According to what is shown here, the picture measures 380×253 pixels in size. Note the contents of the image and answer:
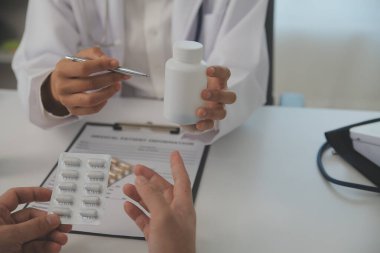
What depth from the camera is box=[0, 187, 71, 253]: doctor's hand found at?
49 centimetres

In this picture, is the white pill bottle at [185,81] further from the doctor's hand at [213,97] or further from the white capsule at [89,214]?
the white capsule at [89,214]

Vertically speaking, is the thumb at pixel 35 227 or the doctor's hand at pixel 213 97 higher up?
the doctor's hand at pixel 213 97

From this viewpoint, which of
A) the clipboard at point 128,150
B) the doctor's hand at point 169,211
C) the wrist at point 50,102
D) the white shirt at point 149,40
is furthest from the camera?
the white shirt at point 149,40

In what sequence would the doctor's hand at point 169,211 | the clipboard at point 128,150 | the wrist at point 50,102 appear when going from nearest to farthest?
1. the doctor's hand at point 169,211
2. the clipboard at point 128,150
3. the wrist at point 50,102

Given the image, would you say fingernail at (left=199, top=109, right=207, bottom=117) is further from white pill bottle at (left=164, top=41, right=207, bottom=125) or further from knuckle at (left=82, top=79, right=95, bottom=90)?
knuckle at (left=82, top=79, right=95, bottom=90)

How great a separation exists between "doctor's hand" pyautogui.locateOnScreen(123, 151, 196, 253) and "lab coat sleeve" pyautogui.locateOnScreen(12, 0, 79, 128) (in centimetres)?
34

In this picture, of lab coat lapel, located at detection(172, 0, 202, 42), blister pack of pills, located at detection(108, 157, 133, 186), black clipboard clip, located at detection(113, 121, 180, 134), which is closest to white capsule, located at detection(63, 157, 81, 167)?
blister pack of pills, located at detection(108, 157, 133, 186)

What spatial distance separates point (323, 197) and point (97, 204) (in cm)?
33

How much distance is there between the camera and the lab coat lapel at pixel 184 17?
830 millimetres

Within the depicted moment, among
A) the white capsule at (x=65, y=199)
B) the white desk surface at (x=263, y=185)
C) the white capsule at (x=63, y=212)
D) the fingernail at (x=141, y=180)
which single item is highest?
the fingernail at (x=141, y=180)

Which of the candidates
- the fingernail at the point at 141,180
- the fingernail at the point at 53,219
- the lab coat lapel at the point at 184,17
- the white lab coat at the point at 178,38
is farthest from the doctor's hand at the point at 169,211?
the lab coat lapel at the point at 184,17

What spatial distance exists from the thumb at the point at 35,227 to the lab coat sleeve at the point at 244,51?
0.37 meters

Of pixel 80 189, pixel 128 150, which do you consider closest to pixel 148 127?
pixel 128 150

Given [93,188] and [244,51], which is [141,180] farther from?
[244,51]
